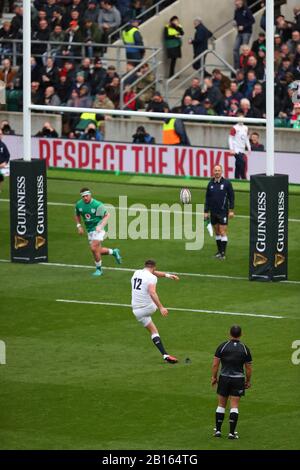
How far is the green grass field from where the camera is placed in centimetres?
2128

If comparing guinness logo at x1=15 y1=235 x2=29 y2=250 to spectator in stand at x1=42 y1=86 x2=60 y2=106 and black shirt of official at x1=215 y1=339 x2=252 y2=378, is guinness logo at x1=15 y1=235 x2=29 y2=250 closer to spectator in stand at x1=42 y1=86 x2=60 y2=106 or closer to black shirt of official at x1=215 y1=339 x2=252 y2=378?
black shirt of official at x1=215 y1=339 x2=252 y2=378

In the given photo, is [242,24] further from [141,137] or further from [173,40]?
[141,137]

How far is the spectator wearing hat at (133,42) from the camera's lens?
48156 millimetres

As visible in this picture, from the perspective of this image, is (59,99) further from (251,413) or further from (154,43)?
(251,413)

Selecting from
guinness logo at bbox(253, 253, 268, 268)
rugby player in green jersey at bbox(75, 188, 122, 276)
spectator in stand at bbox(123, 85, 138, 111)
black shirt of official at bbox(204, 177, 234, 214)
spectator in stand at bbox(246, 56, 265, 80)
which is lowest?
guinness logo at bbox(253, 253, 268, 268)

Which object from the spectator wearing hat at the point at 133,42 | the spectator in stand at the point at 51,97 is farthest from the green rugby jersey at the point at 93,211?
the spectator wearing hat at the point at 133,42

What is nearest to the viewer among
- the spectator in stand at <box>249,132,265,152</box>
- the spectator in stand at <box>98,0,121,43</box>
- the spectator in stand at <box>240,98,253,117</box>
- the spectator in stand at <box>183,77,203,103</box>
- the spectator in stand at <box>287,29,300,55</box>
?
the spectator in stand at <box>249,132,265,152</box>

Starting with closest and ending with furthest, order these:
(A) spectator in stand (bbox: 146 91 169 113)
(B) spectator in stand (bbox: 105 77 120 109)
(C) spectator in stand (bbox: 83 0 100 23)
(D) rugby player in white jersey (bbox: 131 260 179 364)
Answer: (D) rugby player in white jersey (bbox: 131 260 179 364), (A) spectator in stand (bbox: 146 91 169 113), (B) spectator in stand (bbox: 105 77 120 109), (C) spectator in stand (bbox: 83 0 100 23)

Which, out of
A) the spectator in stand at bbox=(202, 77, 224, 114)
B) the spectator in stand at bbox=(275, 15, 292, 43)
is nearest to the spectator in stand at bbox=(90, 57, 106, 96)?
the spectator in stand at bbox=(202, 77, 224, 114)

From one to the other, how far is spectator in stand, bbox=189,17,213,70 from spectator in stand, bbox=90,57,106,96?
3107 mm

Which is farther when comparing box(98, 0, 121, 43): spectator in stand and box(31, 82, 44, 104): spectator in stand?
box(98, 0, 121, 43): spectator in stand

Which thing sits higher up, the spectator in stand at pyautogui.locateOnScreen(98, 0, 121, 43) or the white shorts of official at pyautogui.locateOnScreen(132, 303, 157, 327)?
the spectator in stand at pyautogui.locateOnScreen(98, 0, 121, 43)

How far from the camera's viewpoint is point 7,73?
49.3m
